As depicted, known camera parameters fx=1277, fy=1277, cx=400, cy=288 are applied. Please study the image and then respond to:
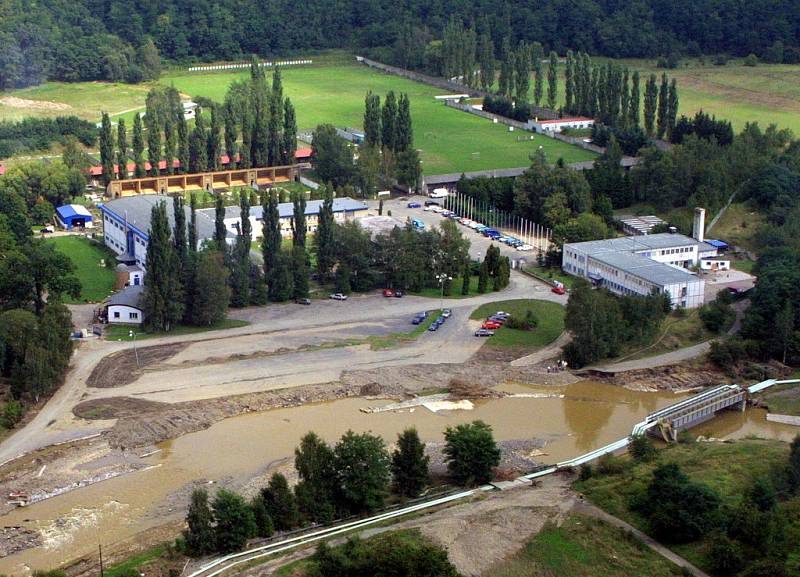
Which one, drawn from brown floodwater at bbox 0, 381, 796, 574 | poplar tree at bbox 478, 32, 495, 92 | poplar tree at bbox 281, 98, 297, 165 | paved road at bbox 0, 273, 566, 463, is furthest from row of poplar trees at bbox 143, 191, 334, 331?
poplar tree at bbox 478, 32, 495, 92

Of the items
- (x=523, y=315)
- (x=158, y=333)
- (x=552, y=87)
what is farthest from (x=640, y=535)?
(x=552, y=87)

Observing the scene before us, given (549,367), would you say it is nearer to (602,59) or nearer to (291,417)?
(291,417)

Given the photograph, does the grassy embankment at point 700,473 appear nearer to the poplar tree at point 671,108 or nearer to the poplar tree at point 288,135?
the poplar tree at point 288,135

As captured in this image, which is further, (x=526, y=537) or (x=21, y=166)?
(x=21, y=166)

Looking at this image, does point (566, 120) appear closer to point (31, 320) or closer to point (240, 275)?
point (240, 275)

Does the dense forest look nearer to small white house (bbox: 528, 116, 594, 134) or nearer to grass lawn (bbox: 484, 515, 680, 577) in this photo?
small white house (bbox: 528, 116, 594, 134)

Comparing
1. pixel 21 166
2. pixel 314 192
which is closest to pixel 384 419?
pixel 314 192

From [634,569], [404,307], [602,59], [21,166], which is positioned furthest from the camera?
[602,59]
